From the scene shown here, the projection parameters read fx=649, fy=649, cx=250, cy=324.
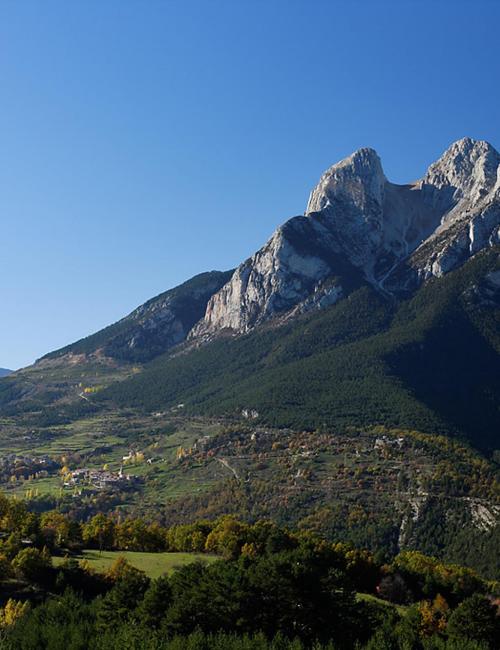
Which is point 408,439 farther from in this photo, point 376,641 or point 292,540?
point 376,641

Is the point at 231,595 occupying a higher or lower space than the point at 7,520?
lower

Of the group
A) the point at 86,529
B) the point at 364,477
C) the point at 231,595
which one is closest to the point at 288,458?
the point at 364,477

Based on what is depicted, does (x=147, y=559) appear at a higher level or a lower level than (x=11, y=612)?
lower

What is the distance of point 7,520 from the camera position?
9900cm

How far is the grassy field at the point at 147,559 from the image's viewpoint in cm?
8356

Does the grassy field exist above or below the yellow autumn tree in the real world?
below

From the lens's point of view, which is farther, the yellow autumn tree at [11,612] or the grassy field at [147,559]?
the grassy field at [147,559]

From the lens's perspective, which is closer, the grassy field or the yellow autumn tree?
the yellow autumn tree

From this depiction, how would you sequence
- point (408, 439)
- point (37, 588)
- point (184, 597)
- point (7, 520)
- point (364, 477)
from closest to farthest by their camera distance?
point (184, 597) < point (37, 588) < point (7, 520) < point (364, 477) < point (408, 439)

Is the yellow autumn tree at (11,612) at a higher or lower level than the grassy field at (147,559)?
higher

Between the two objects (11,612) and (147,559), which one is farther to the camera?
(147,559)

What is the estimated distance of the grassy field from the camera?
83562mm

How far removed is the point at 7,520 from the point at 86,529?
39.1ft

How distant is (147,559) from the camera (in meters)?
89.2
